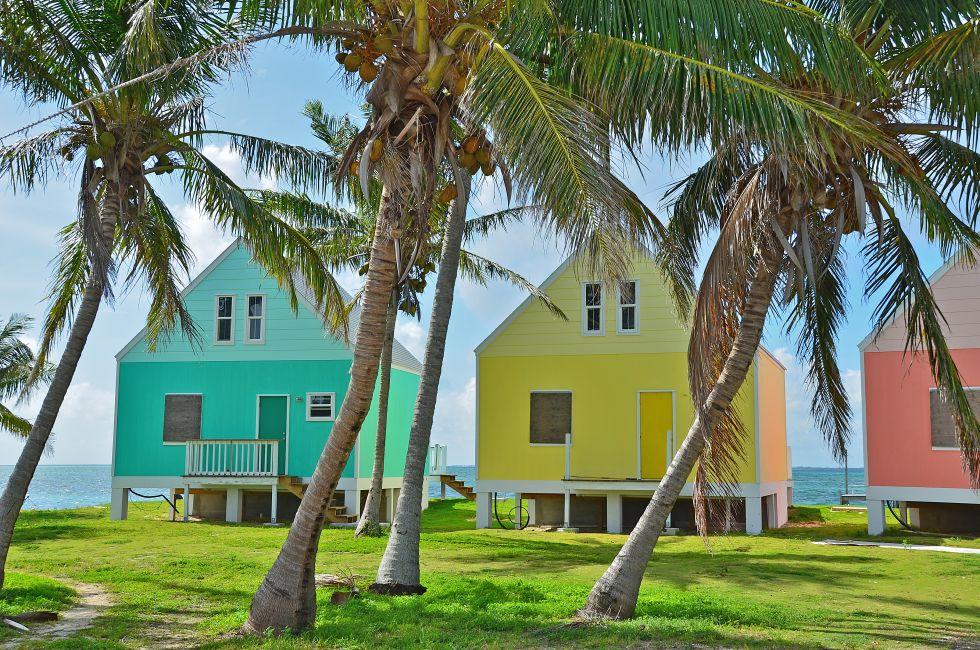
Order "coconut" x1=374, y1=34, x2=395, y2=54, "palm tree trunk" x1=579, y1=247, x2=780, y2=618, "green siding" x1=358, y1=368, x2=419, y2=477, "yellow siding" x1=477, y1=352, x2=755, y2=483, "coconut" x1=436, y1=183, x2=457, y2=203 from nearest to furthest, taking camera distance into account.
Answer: "coconut" x1=374, y1=34, x2=395, y2=54
"coconut" x1=436, y1=183, x2=457, y2=203
"palm tree trunk" x1=579, y1=247, x2=780, y2=618
"yellow siding" x1=477, y1=352, x2=755, y2=483
"green siding" x1=358, y1=368, x2=419, y2=477

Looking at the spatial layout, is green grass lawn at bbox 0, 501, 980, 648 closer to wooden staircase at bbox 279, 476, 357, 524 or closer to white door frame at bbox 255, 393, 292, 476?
wooden staircase at bbox 279, 476, 357, 524

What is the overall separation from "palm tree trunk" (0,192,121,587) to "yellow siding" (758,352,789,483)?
1480 centimetres

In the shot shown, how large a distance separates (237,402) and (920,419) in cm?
1617

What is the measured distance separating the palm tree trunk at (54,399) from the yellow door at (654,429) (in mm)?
13612

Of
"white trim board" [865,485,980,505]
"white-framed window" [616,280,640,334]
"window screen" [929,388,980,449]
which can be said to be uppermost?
"white-framed window" [616,280,640,334]

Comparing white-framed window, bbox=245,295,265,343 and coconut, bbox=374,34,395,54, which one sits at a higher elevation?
coconut, bbox=374,34,395,54

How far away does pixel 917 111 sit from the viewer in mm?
9875

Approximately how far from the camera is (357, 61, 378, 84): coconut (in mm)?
8680

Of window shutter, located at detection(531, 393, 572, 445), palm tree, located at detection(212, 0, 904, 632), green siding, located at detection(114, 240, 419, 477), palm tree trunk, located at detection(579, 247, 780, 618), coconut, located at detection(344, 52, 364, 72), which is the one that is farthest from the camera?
green siding, located at detection(114, 240, 419, 477)

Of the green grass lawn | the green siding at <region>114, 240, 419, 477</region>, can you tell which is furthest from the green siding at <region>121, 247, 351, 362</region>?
the green grass lawn

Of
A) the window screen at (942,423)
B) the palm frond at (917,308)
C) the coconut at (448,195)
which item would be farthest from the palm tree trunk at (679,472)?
the window screen at (942,423)

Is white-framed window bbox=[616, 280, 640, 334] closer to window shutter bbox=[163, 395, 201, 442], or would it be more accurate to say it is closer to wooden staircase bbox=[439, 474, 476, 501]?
wooden staircase bbox=[439, 474, 476, 501]

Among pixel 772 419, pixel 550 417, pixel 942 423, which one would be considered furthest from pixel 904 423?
pixel 550 417

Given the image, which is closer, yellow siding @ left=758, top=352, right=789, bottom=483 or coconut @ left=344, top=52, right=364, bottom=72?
coconut @ left=344, top=52, right=364, bottom=72
